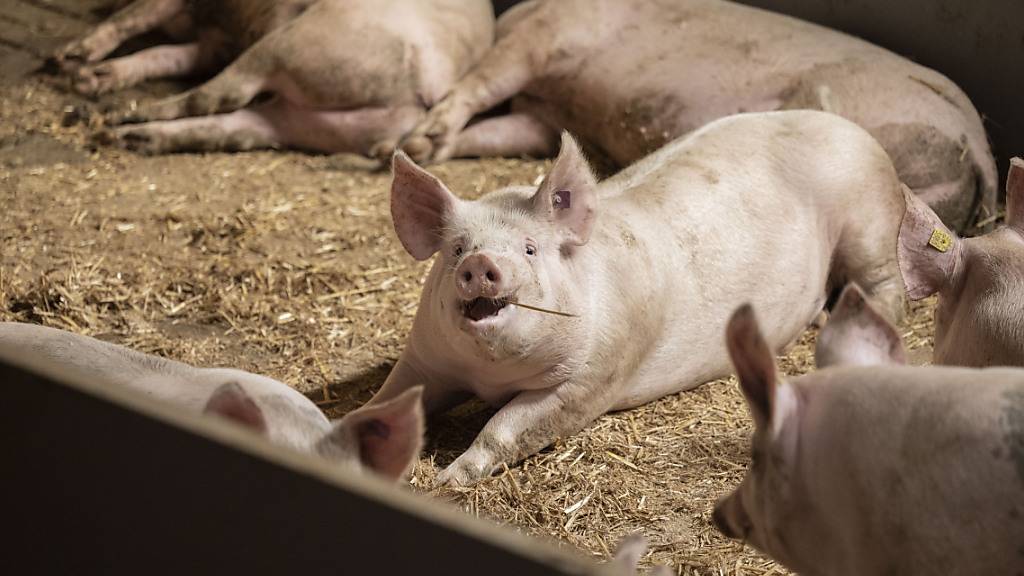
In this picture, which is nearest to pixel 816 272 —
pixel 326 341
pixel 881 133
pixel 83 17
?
pixel 881 133

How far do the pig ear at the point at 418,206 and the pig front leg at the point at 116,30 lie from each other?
4.17 metres

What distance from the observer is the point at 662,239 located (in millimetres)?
3922

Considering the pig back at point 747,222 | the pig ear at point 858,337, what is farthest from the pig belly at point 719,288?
the pig ear at point 858,337

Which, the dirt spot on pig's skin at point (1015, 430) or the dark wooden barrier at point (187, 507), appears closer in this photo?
the dark wooden barrier at point (187, 507)

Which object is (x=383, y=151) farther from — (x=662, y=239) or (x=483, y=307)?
(x=483, y=307)

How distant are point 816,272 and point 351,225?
2078mm

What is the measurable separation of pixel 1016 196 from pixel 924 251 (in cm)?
29

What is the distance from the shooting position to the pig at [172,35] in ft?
22.4

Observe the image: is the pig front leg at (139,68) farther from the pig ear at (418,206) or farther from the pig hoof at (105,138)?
the pig ear at (418,206)

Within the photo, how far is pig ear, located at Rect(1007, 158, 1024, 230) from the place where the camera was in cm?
309

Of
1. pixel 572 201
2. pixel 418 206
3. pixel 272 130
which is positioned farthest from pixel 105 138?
pixel 572 201

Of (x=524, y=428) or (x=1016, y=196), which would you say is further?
(x=524, y=428)

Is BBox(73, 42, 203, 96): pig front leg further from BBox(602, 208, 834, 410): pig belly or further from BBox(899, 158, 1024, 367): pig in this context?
BBox(899, 158, 1024, 367): pig

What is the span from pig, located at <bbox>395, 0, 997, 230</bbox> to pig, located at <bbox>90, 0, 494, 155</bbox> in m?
0.19
